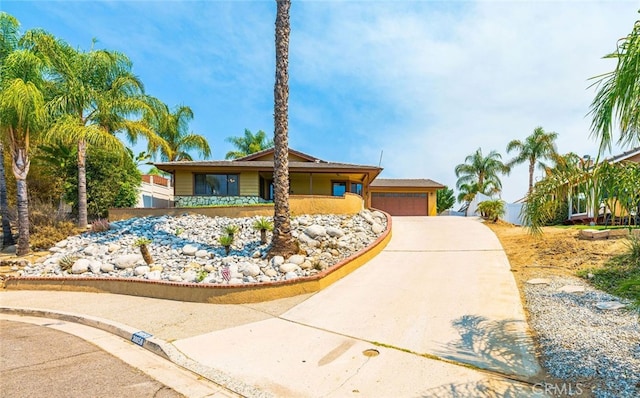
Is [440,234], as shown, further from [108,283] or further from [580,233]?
[108,283]

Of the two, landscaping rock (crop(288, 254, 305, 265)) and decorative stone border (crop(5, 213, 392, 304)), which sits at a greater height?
landscaping rock (crop(288, 254, 305, 265))

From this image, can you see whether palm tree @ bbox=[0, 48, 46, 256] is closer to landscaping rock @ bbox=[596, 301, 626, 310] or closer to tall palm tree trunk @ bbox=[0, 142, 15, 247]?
tall palm tree trunk @ bbox=[0, 142, 15, 247]

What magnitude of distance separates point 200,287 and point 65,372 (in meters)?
3.83

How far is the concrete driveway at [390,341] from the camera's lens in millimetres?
4133

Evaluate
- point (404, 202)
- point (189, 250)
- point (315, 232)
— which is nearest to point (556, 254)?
point (315, 232)

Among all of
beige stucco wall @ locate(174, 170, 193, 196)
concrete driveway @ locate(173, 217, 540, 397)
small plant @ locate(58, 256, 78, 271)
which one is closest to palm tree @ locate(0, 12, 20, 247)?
small plant @ locate(58, 256, 78, 271)

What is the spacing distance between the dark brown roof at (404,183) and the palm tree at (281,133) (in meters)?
19.8

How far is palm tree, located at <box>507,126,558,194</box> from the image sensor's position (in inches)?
1147

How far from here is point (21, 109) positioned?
37.5 feet

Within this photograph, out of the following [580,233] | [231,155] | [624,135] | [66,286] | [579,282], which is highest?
[231,155]

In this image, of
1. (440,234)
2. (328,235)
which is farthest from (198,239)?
(440,234)

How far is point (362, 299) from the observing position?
7.75 meters

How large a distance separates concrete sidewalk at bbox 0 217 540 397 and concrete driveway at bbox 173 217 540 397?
2 cm

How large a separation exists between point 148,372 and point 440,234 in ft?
46.4
